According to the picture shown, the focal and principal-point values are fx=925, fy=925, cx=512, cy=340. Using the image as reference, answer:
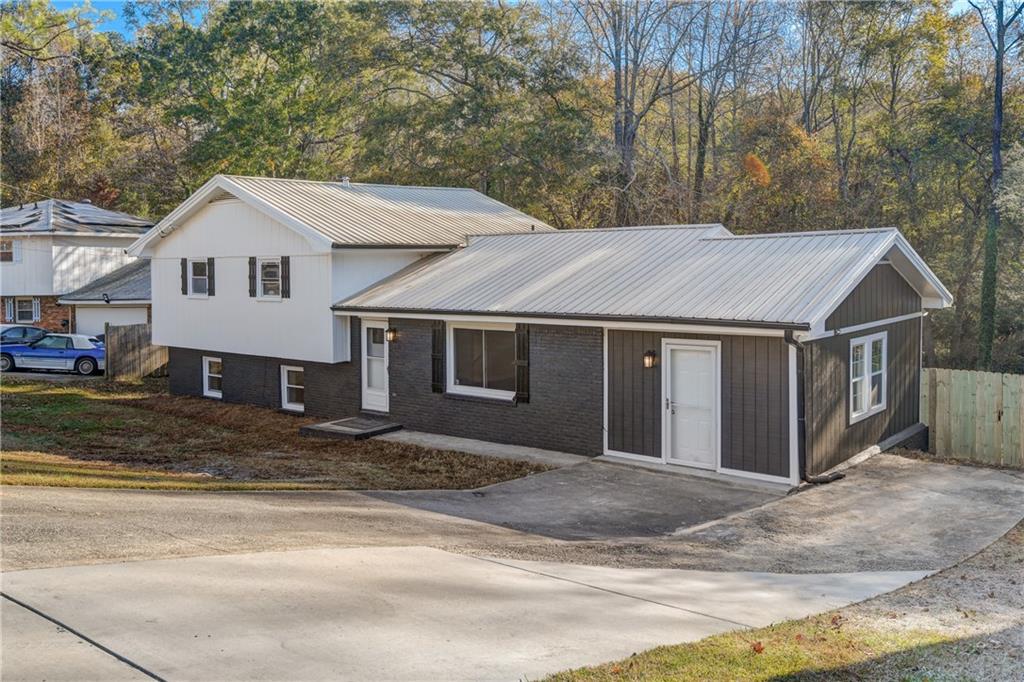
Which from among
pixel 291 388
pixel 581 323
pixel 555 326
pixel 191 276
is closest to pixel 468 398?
pixel 555 326

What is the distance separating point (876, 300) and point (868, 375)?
133 centimetres

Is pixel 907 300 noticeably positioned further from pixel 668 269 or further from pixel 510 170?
pixel 510 170

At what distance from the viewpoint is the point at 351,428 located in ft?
59.9

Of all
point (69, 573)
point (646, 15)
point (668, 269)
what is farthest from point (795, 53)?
point (69, 573)

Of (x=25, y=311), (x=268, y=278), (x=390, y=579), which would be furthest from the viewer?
(x=25, y=311)

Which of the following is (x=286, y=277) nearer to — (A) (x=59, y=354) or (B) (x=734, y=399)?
(B) (x=734, y=399)

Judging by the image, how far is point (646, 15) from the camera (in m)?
36.3

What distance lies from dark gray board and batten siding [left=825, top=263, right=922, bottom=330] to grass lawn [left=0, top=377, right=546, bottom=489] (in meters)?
5.42

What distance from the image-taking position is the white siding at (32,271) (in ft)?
114

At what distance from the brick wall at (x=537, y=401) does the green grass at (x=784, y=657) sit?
8.47m

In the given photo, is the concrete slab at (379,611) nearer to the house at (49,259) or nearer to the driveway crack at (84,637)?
the driveway crack at (84,637)

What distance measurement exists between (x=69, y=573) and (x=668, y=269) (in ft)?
39.0

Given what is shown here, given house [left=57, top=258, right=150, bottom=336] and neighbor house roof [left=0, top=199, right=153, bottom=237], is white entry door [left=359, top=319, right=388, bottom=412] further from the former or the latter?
neighbor house roof [left=0, top=199, right=153, bottom=237]

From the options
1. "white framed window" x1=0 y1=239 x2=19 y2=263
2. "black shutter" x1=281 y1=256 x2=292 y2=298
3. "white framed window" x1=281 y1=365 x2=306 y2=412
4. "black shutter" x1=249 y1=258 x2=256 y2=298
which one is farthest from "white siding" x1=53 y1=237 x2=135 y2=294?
"black shutter" x1=281 y1=256 x2=292 y2=298
